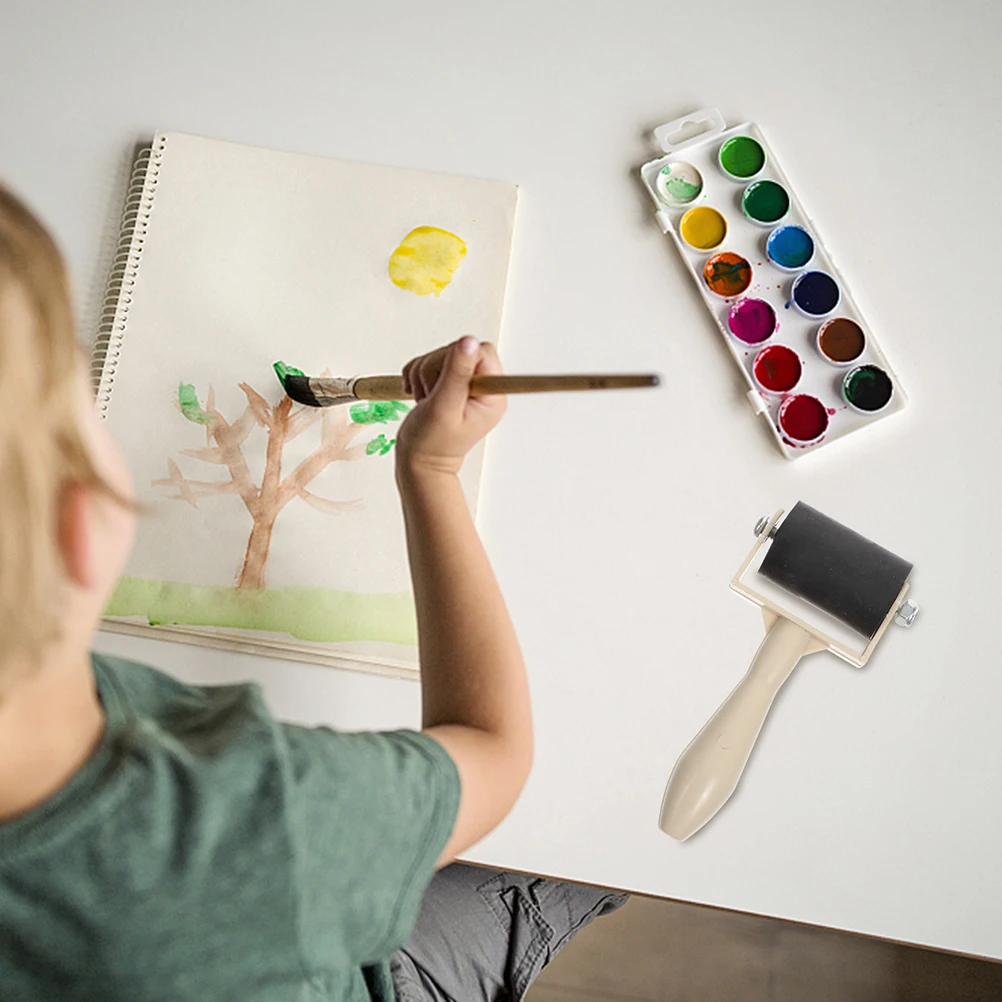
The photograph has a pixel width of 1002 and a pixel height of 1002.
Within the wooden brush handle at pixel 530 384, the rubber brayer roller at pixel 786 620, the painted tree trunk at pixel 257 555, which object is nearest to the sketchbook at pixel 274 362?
the painted tree trunk at pixel 257 555

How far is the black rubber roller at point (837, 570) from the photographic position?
711 millimetres

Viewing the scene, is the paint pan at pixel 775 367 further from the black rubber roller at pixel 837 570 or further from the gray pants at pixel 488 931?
the gray pants at pixel 488 931

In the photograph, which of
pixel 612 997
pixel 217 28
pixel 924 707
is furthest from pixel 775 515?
pixel 612 997

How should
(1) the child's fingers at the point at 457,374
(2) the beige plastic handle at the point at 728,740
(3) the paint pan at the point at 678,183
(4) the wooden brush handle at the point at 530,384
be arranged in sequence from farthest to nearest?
(3) the paint pan at the point at 678,183 < (2) the beige plastic handle at the point at 728,740 < (1) the child's fingers at the point at 457,374 < (4) the wooden brush handle at the point at 530,384

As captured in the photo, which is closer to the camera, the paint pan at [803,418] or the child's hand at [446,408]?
the child's hand at [446,408]

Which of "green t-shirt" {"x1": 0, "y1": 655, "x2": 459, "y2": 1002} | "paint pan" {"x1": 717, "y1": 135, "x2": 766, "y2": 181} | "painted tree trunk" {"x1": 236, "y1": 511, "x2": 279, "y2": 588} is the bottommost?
"green t-shirt" {"x1": 0, "y1": 655, "x2": 459, "y2": 1002}

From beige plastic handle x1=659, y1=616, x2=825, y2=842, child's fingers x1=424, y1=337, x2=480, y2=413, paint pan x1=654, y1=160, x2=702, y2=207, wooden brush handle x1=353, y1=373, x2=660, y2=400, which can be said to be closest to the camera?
wooden brush handle x1=353, y1=373, x2=660, y2=400

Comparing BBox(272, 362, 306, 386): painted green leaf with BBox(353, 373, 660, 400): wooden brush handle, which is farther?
BBox(272, 362, 306, 386): painted green leaf

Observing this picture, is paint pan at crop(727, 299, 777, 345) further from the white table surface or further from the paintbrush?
the paintbrush

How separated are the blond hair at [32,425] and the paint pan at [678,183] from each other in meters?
0.55

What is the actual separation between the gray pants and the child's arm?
257 millimetres

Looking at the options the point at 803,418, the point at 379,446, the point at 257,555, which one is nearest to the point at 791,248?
the point at 803,418

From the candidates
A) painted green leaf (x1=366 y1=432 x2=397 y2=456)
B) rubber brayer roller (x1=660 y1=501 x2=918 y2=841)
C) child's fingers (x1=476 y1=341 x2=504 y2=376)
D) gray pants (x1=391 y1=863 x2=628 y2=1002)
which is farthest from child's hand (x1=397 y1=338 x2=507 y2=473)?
gray pants (x1=391 y1=863 x2=628 y2=1002)

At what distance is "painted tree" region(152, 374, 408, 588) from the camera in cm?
76
